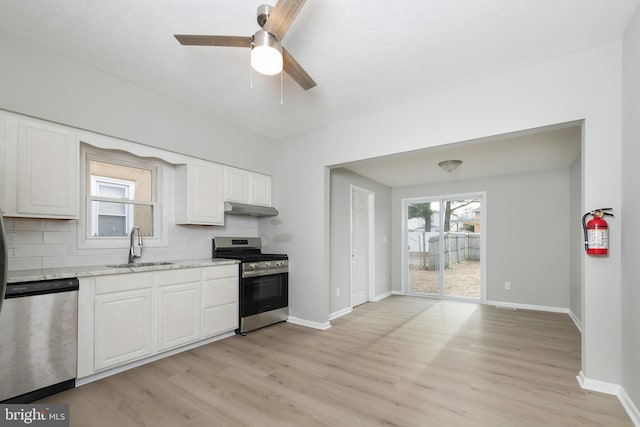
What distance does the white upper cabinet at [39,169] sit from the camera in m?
2.24

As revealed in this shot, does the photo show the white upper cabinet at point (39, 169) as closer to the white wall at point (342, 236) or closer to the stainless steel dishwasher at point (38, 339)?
the stainless steel dishwasher at point (38, 339)

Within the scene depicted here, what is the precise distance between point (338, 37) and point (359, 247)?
3.81m

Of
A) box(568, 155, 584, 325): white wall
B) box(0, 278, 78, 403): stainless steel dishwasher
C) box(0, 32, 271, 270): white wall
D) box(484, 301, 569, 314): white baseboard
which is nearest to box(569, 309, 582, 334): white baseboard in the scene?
box(568, 155, 584, 325): white wall

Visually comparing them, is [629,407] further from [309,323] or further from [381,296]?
[381,296]

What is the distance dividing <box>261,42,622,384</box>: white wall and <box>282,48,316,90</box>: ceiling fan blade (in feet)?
4.47

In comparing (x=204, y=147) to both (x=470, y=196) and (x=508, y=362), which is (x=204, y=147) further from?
(x=470, y=196)

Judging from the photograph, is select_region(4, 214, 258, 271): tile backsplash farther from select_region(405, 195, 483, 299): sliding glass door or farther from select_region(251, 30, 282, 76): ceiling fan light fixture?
select_region(405, 195, 483, 299): sliding glass door

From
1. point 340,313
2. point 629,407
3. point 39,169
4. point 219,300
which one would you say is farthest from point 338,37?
point 340,313

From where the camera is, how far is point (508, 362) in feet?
9.50

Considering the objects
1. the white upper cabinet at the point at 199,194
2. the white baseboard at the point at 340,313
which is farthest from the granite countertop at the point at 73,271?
the white baseboard at the point at 340,313

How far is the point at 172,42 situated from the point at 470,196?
5.40 meters

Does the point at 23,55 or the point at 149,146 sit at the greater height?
the point at 23,55

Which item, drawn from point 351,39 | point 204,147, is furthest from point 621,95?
point 204,147

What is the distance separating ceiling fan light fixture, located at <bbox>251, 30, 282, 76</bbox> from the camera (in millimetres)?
1783
